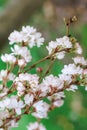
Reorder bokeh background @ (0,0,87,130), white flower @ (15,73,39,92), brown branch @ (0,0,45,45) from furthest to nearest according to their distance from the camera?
brown branch @ (0,0,45,45) < bokeh background @ (0,0,87,130) < white flower @ (15,73,39,92)

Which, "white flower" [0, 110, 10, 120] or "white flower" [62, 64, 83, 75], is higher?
"white flower" [62, 64, 83, 75]

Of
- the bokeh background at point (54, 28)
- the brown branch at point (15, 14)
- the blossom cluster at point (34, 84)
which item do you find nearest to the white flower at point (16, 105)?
the blossom cluster at point (34, 84)

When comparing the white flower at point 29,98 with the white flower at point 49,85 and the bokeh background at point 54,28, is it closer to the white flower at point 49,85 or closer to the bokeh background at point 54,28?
the white flower at point 49,85

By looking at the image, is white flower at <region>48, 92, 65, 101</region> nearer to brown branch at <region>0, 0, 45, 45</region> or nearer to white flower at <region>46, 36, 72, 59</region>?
white flower at <region>46, 36, 72, 59</region>

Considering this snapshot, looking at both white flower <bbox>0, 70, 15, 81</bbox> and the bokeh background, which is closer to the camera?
white flower <bbox>0, 70, 15, 81</bbox>

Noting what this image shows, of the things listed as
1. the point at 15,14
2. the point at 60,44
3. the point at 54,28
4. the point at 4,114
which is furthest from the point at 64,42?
the point at 54,28

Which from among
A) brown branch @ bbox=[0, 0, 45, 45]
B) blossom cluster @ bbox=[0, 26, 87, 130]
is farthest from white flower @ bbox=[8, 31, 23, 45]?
brown branch @ bbox=[0, 0, 45, 45]

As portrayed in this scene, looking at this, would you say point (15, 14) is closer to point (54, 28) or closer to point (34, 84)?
point (54, 28)

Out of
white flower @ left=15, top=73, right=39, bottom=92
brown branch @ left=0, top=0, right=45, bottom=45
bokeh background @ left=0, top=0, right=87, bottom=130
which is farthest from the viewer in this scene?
brown branch @ left=0, top=0, right=45, bottom=45
